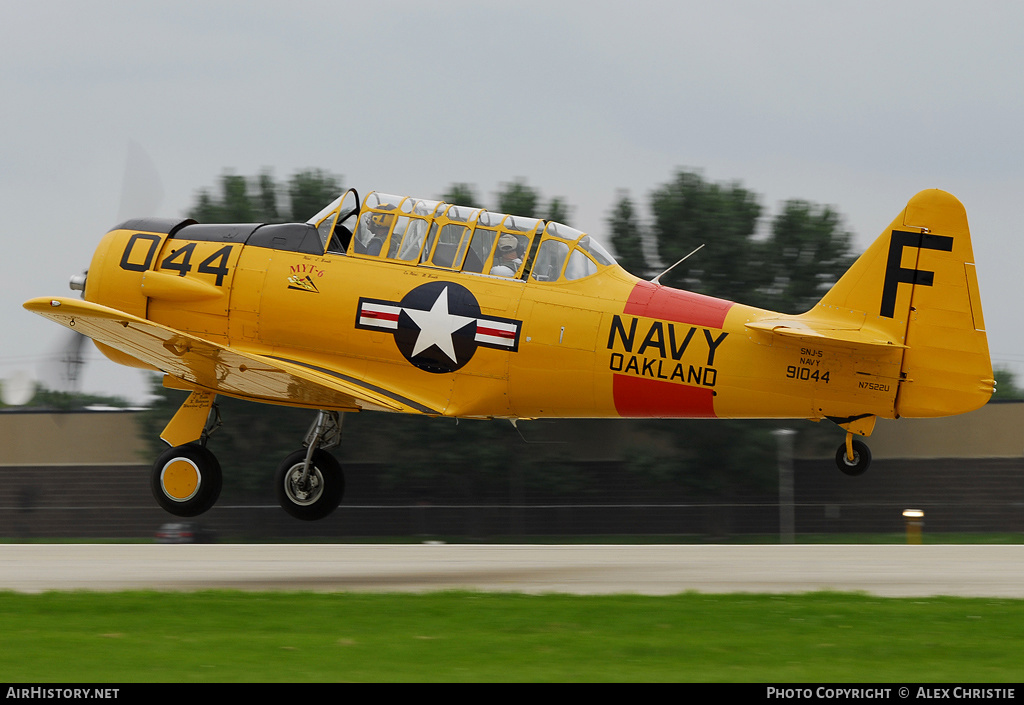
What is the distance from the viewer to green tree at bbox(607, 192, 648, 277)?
34.1m

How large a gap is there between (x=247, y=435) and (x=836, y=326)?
26.0 m

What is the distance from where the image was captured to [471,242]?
13.3m

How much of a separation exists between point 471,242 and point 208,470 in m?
4.24

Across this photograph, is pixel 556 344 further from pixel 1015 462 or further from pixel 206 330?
pixel 1015 462

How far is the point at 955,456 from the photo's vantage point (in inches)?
1407

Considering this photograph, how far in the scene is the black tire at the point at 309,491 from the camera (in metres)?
14.0

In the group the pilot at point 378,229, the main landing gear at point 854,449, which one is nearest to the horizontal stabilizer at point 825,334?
the main landing gear at point 854,449

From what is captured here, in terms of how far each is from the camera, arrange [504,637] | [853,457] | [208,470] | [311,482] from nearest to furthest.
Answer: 1. [504,637]
2. [853,457]
3. [208,470]
4. [311,482]

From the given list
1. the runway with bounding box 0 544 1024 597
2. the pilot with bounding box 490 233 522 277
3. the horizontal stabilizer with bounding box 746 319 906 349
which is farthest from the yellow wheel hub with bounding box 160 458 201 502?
the horizontal stabilizer with bounding box 746 319 906 349

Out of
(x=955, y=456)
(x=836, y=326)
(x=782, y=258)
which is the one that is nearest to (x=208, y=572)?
(x=836, y=326)

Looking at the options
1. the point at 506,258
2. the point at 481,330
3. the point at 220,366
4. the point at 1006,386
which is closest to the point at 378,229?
the point at 506,258

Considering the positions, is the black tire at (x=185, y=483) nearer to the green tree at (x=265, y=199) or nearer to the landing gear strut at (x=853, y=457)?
the landing gear strut at (x=853, y=457)

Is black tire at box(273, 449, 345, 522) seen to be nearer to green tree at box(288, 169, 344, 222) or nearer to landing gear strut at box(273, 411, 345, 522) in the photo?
landing gear strut at box(273, 411, 345, 522)

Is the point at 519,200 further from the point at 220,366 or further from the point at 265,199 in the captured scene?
the point at 220,366
